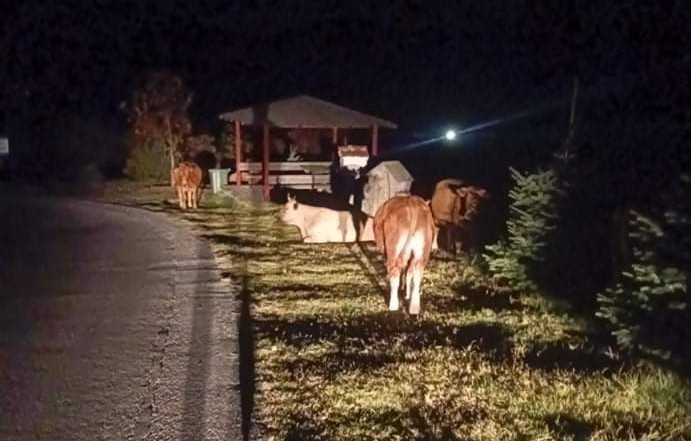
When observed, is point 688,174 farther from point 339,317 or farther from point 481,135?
point 481,135

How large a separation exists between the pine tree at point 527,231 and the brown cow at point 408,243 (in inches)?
63.8

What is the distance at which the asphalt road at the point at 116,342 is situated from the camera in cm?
680

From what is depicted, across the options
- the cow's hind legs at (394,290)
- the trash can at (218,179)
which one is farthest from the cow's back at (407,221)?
the trash can at (218,179)

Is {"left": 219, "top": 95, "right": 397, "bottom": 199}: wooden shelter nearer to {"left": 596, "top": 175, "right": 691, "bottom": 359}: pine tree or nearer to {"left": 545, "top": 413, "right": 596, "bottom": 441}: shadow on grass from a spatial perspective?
{"left": 596, "top": 175, "right": 691, "bottom": 359}: pine tree

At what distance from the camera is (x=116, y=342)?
900 centimetres

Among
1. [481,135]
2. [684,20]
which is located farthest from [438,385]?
[481,135]

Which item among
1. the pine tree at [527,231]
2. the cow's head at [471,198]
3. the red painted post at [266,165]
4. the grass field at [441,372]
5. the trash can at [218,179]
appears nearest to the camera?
the grass field at [441,372]

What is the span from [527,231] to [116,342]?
17.3 ft

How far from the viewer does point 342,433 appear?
638cm

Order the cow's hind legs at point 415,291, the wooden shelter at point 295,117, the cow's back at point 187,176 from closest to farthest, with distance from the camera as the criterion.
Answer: the cow's hind legs at point 415,291 < the cow's back at point 187,176 < the wooden shelter at point 295,117

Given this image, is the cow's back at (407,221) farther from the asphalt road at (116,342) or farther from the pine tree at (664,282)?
the pine tree at (664,282)

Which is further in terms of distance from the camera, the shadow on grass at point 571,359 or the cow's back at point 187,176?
the cow's back at point 187,176

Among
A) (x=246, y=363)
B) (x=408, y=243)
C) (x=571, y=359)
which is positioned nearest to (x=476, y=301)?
(x=408, y=243)

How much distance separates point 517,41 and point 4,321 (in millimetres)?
29521
